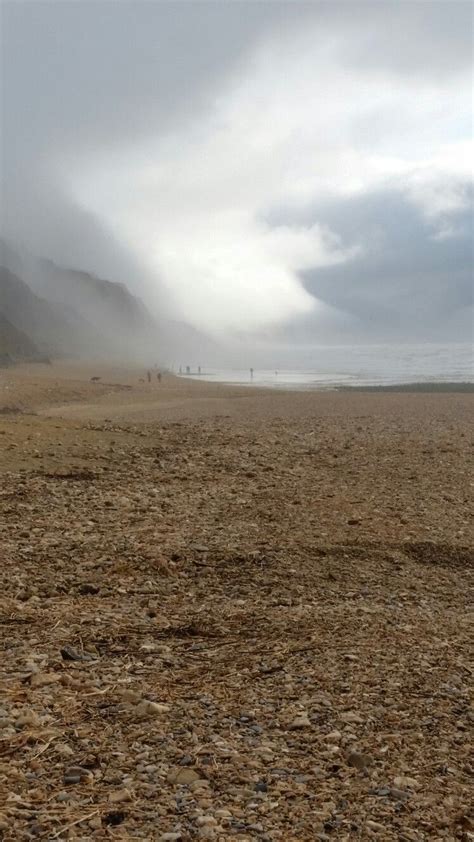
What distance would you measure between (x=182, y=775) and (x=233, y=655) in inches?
63.2

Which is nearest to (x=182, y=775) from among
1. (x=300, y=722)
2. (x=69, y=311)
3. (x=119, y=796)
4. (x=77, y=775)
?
(x=119, y=796)

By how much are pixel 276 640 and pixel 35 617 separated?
1.90 meters

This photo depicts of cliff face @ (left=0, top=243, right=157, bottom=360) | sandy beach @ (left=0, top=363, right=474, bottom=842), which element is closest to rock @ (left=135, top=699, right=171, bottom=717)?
sandy beach @ (left=0, top=363, right=474, bottom=842)

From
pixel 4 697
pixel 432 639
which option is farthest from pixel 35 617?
pixel 432 639

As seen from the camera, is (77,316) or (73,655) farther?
(77,316)

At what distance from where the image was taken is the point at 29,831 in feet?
10.5

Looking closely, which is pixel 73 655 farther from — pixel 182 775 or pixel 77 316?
pixel 77 316

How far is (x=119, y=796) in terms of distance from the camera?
3473mm

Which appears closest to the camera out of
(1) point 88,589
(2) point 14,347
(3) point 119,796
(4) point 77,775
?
(3) point 119,796

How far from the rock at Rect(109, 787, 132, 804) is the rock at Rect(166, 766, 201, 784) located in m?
0.22

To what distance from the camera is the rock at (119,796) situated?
3449 millimetres

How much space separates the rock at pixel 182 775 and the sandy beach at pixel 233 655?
0.04 ft

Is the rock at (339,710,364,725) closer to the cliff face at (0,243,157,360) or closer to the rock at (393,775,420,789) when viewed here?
the rock at (393,775,420,789)

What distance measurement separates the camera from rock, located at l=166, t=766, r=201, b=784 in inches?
143
